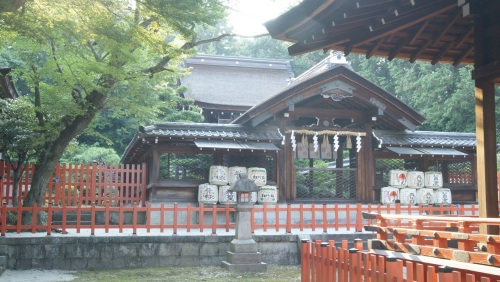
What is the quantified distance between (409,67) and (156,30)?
75.2ft

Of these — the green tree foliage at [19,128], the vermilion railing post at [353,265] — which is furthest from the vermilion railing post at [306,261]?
the green tree foliage at [19,128]

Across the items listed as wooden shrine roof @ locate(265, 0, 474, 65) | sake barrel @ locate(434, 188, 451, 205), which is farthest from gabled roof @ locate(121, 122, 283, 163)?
wooden shrine roof @ locate(265, 0, 474, 65)

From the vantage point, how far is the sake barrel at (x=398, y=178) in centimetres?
1758

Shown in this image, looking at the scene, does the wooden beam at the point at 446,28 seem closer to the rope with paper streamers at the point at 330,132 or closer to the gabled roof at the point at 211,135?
the gabled roof at the point at 211,135

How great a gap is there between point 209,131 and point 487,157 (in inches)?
463

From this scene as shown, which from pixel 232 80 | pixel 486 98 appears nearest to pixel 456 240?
pixel 486 98

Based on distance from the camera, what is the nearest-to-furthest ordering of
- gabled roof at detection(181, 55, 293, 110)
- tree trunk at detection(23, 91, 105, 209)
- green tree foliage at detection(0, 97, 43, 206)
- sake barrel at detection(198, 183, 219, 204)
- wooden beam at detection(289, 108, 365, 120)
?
tree trunk at detection(23, 91, 105, 209)
green tree foliage at detection(0, 97, 43, 206)
sake barrel at detection(198, 183, 219, 204)
wooden beam at detection(289, 108, 365, 120)
gabled roof at detection(181, 55, 293, 110)

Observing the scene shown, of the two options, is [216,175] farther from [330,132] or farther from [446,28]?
[446,28]

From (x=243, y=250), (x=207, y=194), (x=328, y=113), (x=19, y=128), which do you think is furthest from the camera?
(x=328, y=113)

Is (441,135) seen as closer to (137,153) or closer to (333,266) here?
(137,153)

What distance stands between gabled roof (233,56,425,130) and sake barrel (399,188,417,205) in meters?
2.23

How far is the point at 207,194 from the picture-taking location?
15.7 m

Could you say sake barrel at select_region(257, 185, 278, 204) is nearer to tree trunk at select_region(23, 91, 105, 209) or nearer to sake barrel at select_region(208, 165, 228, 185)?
sake barrel at select_region(208, 165, 228, 185)

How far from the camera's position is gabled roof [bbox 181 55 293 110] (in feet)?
83.9
